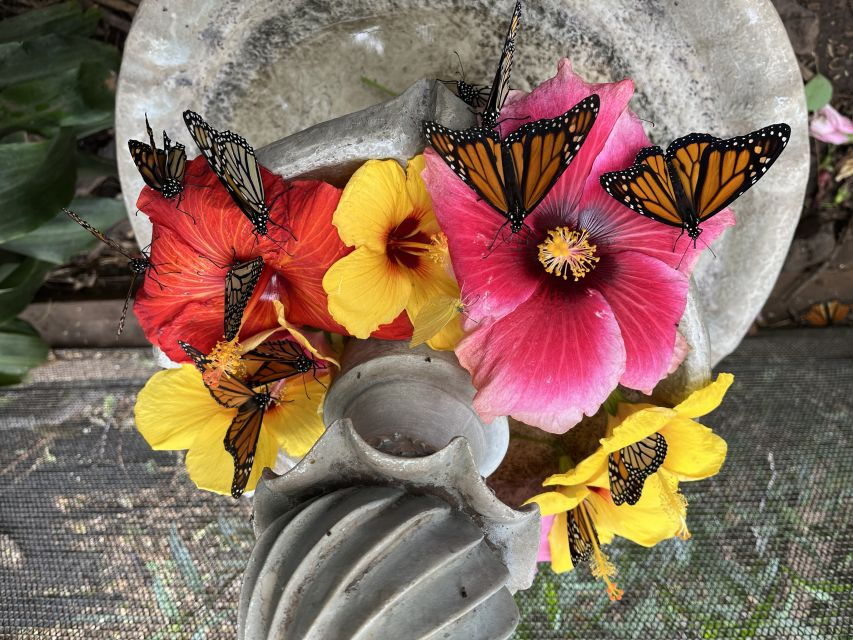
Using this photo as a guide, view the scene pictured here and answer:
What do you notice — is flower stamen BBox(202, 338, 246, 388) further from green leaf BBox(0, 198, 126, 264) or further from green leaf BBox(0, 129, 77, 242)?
green leaf BBox(0, 198, 126, 264)

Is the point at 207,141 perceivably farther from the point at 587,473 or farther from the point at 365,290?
the point at 587,473

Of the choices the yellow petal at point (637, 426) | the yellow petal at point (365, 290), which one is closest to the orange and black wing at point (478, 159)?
the yellow petal at point (365, 290)

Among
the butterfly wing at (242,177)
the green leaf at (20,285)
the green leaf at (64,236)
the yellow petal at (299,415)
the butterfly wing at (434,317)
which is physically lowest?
the green leaf at (20,285)

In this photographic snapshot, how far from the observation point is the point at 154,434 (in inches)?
27.0

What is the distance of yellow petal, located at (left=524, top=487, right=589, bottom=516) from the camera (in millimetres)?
662

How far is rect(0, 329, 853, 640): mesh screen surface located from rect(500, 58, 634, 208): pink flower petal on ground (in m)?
0.80

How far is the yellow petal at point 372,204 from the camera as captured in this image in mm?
578

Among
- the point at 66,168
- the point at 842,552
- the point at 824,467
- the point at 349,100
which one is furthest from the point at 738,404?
the point at 66,168

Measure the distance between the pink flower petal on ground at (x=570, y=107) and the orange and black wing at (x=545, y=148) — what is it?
4 centimetres

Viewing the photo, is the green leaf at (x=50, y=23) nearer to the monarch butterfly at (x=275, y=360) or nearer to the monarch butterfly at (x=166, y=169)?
the monarch butterfly at (x=166, y=169)

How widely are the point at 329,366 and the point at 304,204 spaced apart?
0.65ft

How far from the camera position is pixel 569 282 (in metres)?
0.59

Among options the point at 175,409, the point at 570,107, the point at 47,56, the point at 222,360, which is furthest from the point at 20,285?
the point at 570,107

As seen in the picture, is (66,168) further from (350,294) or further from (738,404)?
(738,404)
